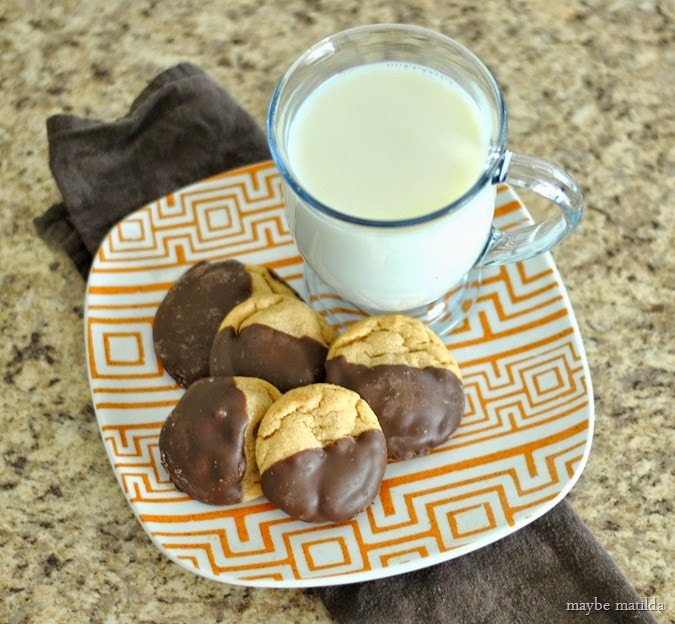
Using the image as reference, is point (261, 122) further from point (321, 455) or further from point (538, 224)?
point (321, 455)

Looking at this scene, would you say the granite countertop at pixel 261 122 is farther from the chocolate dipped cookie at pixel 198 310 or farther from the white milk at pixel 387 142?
the white milk at pixel 387 142

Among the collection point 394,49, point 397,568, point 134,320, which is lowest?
point 397,568

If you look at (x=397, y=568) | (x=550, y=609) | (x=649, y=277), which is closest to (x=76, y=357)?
(x=397, y=568)

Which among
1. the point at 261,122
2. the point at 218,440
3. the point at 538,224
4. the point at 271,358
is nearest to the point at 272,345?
the point at 271,358

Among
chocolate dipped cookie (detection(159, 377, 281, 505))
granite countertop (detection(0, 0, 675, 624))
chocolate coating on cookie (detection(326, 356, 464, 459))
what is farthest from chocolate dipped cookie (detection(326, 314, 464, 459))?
granite countertop (detection(0, 0, 675, 624))

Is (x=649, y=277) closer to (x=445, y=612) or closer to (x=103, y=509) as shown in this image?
(x=445, y=612)

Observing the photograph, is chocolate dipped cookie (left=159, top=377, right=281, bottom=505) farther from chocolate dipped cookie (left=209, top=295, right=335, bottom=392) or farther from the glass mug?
the glass mug

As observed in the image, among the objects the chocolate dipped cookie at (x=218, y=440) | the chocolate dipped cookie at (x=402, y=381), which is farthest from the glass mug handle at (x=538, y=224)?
the chocolate dipped cookie at (x=218, y=440)
